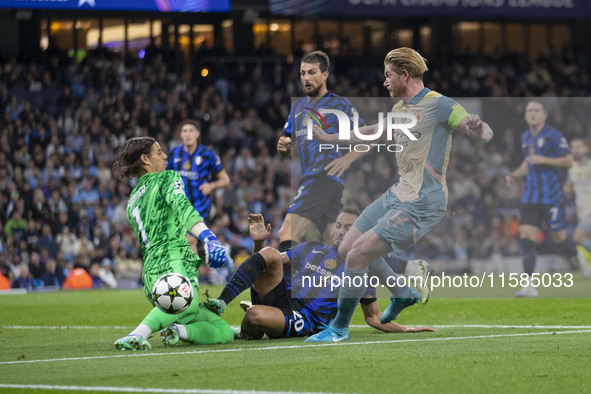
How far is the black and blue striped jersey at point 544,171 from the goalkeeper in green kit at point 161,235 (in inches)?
A: 166

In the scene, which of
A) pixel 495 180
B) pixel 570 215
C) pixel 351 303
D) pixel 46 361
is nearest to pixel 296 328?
pixel 351 303

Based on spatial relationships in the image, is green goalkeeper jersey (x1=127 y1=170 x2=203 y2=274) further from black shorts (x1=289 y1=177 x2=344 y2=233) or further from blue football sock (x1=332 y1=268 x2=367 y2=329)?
black shorts (x1=289 y1=177 x2=344 y2=233)

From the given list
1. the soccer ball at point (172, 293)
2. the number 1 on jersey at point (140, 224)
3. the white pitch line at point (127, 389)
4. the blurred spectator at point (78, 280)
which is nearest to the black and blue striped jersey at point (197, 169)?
the number 1 on jersey at point (140, 224)

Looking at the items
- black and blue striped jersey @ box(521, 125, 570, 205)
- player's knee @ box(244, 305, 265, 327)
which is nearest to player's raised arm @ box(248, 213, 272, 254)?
player's knee @ box(244, 305, 265, 327)

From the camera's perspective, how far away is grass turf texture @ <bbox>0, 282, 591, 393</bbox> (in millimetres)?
5332

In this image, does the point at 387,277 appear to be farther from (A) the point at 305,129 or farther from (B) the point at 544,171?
(B) the point at 544,171

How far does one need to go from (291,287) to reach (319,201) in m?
1.07

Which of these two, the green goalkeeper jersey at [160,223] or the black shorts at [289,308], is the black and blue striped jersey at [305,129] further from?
the green goalkeeper jersey at [160,223]

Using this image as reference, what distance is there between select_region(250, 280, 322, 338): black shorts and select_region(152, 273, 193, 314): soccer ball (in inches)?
37.8

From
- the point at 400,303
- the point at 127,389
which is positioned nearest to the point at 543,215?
the point at 400,303

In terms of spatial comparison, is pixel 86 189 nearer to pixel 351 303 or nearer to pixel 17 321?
pixel 17 321

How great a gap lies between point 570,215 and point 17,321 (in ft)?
19.6

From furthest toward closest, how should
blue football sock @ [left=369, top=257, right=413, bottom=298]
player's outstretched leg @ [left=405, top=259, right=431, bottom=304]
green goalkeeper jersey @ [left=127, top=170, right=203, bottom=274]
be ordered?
player's outstretched leg @ [left=405, top=259, right=431, bottom=304]
blue football sock @ [left=369, top=257, right=413, bottom=298]
green goalkeeper jersey @ [left=127, top=170, right=203, bottom=274]

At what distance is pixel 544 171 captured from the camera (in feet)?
36.6
